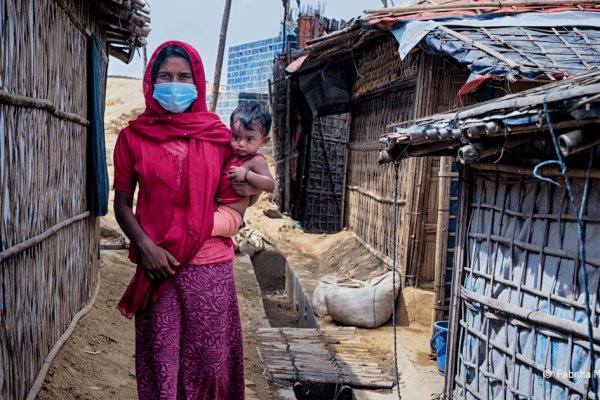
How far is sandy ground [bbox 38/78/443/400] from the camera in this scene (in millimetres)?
4734

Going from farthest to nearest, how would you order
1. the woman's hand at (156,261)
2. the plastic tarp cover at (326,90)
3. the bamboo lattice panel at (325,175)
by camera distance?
1. the bamboo lattice panel at (325,175)
2. the plastic tarp cover at (326,90)
3. the woman's hand at (156,261)

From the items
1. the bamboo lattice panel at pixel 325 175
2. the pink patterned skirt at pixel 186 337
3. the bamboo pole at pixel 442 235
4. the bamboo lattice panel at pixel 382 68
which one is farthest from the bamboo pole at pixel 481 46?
the bamboo lattice panel at pixel 325 175

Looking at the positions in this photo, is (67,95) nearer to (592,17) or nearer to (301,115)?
(592,17)

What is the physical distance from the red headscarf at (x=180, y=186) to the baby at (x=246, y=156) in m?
0.07

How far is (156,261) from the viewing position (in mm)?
2795

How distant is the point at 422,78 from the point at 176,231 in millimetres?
5506

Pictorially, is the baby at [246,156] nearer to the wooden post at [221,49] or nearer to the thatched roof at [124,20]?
the thatched roof at [124,20]

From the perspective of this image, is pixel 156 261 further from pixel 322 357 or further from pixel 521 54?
pixel 521 54

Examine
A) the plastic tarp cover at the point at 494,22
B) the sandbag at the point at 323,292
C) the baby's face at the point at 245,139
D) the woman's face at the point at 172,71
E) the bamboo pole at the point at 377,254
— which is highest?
the plastic tarp cover at the point at 494,22

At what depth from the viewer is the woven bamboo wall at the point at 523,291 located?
3.37m

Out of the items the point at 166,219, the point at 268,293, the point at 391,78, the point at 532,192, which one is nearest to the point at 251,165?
the point at 166,219

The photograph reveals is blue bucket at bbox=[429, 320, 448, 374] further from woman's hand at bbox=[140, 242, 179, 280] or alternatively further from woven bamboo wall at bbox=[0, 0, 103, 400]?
woman's hand at bbox=[140, 242, 179, 280]

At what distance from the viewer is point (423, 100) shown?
25.2ft

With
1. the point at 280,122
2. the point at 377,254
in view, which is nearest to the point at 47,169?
the point at 377,254
